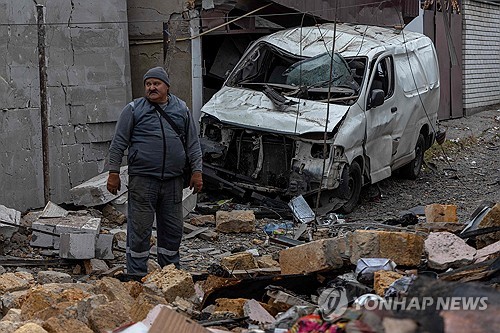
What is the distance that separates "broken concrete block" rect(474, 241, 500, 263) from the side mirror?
4612 millimetres

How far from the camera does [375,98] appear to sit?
9.99 meters

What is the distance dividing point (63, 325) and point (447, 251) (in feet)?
8.72

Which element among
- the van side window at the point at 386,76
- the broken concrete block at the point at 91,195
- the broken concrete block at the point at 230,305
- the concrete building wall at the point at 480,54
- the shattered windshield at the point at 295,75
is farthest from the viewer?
the concrete building wall at the point at 480,54

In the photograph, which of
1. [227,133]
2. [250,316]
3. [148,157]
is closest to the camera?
[250,316]

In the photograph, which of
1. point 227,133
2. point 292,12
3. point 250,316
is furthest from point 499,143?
point 250,316

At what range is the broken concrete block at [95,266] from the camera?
7.09 meters

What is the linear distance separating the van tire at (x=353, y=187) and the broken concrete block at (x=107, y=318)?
5502 millimetres

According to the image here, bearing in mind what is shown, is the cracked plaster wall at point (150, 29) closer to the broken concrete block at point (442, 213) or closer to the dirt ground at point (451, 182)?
the dirt ground at point (451, 182)

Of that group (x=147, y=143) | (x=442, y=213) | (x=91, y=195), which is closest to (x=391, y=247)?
(x=147, y=143)

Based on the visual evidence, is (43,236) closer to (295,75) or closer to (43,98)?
(43,98)

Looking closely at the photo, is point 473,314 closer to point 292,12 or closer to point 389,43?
point 389,43

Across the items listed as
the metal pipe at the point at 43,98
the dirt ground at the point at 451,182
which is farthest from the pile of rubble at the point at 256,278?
the dirt ground at the point at 451,182

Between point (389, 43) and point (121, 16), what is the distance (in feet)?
11.7

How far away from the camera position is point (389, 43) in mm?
11109
